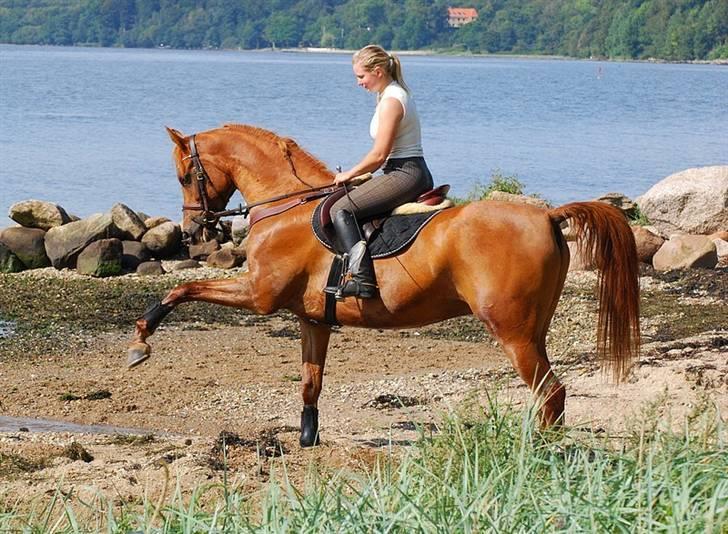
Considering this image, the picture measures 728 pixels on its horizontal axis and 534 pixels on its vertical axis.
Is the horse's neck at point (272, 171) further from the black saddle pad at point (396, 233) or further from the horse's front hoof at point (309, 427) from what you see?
the horse's front hoof at point (309, 427)

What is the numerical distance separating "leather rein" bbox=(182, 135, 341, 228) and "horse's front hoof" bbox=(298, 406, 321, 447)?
4.68 ft

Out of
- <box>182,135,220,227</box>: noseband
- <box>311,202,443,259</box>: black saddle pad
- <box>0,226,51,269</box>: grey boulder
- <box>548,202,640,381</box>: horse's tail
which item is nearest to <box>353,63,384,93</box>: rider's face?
<box>311,202,443,259</box>: black saddle pad

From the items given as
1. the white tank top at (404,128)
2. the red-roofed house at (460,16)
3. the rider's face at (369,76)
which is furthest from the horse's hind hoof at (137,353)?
the red-roofed house at (460,16)

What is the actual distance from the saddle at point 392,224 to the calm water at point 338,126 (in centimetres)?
2141

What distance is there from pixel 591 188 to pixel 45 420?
2822 cm

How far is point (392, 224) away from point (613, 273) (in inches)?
60.0

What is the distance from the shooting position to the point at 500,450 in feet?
24.1

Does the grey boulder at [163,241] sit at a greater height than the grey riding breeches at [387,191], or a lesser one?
lesser

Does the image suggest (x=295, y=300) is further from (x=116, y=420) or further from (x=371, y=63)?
(x=116, y=420)

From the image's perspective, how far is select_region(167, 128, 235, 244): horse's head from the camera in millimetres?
10445

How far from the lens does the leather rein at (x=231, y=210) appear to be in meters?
10.0

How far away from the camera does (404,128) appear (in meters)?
9.51

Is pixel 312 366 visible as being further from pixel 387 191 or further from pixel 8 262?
pixel 8 262

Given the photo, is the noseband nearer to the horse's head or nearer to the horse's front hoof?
the horse's head
